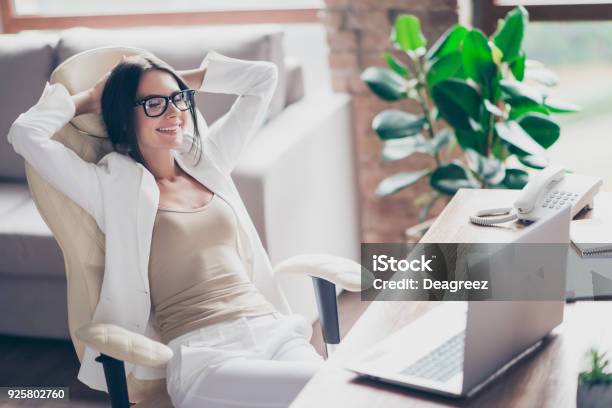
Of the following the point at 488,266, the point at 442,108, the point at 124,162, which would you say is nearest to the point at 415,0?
the point at 442,108

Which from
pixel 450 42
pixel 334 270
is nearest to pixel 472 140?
pixel 450 42

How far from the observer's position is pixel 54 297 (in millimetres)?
2936

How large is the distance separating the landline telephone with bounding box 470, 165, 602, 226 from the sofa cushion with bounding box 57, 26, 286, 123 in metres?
1.33

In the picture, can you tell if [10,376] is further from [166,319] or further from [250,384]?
[250,384]

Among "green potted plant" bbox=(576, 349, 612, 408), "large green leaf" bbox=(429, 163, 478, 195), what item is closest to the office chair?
"green potted plant" bbox=(576, 349, 612, 408)

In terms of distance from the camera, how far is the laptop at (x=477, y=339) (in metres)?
1.31

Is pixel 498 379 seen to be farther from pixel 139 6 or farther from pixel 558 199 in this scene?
pixel 139 6

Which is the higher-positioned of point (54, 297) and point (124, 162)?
point (124, 162)

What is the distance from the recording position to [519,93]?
8.82 ft

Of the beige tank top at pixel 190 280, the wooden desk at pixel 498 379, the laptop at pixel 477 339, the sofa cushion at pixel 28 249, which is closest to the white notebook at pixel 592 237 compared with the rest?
the wooden desk at pixel 498 379

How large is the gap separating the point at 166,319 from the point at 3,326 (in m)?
1.29

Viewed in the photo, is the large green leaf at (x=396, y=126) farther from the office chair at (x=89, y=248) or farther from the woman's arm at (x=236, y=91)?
the office chair at (x=89, y=248)

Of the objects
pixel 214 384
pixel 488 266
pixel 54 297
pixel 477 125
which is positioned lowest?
pixel 54 297

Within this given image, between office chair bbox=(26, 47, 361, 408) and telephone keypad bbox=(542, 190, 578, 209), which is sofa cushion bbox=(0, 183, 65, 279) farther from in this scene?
telephone keypad bbox=(542, 190, 578, 209)
